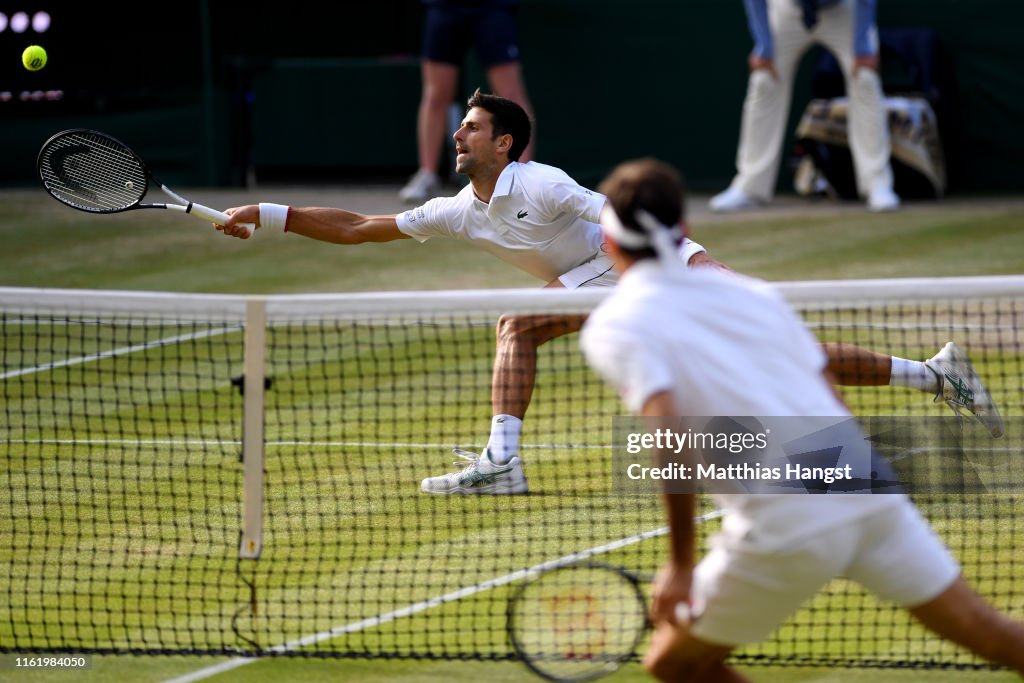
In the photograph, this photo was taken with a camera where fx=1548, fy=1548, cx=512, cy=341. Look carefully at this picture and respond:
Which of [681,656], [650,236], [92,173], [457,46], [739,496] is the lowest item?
[681,656]

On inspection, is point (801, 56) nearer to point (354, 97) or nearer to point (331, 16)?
point (354, 97)

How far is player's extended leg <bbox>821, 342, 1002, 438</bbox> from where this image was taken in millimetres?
5945

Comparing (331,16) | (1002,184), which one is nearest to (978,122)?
(1002,184)

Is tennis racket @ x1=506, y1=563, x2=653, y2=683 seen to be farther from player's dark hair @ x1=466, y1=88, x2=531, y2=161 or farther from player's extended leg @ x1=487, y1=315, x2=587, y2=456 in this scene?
player's dark hair @ x1=466, y1=88, x2=531, y2=161

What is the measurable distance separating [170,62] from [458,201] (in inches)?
383

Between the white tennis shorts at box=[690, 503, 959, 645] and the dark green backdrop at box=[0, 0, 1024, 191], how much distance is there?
10869 millimetres

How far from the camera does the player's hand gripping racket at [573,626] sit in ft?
14.5

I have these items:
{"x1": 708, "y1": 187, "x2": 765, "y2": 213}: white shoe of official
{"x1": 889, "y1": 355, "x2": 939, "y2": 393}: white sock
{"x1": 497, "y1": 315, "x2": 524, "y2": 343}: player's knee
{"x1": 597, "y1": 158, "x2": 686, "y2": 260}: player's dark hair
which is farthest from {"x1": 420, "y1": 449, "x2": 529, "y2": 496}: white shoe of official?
{"x1": 708, "y1": 187, "x2": 765, "y2": 213}: white shoe of official

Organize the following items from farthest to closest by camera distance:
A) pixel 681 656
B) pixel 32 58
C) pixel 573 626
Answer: pixel 32 58 < pixel 573 626 < pixel 681 656

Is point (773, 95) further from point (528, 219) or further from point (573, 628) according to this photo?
point (573, 628)

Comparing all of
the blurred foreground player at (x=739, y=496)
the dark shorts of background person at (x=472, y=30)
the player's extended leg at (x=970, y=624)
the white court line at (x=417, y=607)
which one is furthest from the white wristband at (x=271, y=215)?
the dark shorts of background person at (x=472, y=30)

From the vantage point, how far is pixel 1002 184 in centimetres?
1403

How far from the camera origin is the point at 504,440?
6098 millimetres

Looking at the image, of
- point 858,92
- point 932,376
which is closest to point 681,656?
point 932,376
